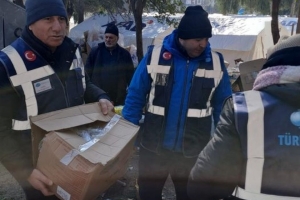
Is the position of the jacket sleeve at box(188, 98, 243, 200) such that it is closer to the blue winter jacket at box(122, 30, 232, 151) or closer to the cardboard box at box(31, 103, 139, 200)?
the cardboard box at box(31, 103, 139, 200)

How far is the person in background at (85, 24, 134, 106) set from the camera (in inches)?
235

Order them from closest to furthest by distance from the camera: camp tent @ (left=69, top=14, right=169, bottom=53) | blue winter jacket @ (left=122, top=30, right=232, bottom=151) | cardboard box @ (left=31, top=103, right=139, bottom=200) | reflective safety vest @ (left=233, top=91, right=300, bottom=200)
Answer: reflective safety vest @ (left=233, top=91, right=300, bottom=200) → cardboard box @ (left=31, top=103, right=139, bottom=200) → blue winter jacket @ (left=122, top=30, right=232, bottom=151) → camp tent @ (left=69, top=14, right=169, bottom=53)

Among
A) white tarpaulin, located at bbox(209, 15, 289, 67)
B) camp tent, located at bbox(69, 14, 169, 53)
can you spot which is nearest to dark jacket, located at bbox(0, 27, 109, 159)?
camp tent, located at bbox(69, 14, 169, 53)

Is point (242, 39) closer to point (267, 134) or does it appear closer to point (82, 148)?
point (82, 148)

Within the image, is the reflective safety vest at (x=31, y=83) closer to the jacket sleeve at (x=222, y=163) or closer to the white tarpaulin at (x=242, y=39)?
the jacket sleeve at (x=222, y=163)

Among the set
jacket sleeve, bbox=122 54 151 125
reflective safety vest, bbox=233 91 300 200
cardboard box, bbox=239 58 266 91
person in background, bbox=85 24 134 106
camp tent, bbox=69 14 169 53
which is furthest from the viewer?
camp tent, bbox=69 14 169 53

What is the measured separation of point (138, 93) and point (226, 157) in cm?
154

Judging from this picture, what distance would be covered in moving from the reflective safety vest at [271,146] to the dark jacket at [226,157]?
0.02 m

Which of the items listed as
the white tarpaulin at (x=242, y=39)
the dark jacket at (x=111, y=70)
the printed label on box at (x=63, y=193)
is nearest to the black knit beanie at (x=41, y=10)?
the printed label on box at (x=63, y=193)

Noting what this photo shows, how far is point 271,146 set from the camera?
149 cm

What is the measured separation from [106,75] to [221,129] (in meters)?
4.48

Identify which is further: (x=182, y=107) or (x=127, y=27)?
(x=127, y=27)

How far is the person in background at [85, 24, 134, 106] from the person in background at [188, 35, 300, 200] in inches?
176

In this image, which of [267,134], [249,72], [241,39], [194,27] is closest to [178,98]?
[194,27]
